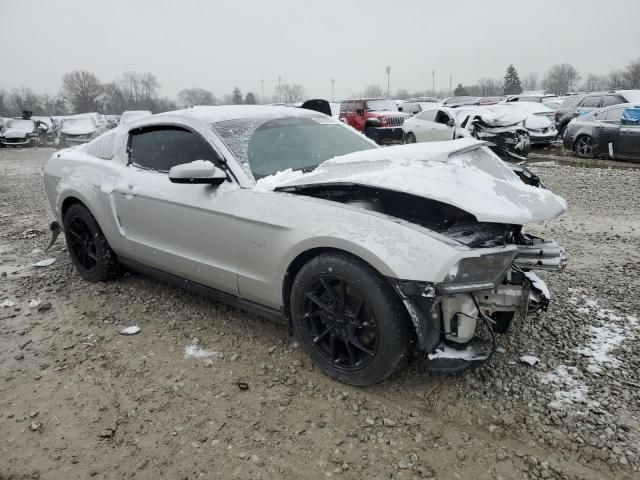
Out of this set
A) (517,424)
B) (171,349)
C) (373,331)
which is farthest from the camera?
(171,349)

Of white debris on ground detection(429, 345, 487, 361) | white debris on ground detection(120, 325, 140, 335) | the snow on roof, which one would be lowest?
white debris on ground detection(120, 325, 140, 335)

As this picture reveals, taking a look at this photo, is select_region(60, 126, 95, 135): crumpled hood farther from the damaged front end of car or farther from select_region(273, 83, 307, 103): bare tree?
select_region(273, 83, 307, 103): bare tree

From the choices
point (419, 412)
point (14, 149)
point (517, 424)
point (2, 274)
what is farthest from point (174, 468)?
point (14, 149)

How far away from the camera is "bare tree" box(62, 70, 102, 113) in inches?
2746

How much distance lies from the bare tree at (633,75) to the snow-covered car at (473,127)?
57562mm

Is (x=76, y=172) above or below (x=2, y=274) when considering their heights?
above

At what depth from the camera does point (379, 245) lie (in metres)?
2.36

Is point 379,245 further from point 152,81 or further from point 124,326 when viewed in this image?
point 152,81

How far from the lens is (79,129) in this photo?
72.2 feet

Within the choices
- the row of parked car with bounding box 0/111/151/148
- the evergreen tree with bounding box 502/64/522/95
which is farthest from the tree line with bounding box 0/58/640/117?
the row of parked car with bounding box 0/111/151/148

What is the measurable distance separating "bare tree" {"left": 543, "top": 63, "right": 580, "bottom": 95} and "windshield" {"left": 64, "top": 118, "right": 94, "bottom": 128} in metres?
95.4

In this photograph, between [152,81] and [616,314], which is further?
[152,81]

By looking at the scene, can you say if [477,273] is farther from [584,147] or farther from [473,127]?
[584,147]

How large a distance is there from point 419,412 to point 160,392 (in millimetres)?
1422
